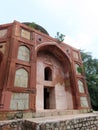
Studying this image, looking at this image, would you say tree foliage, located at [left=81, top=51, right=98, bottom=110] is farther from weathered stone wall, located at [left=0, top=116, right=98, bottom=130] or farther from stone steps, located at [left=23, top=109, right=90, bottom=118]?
weathered stone wall, located at [left=0, top=116, right=98, bottom=130]

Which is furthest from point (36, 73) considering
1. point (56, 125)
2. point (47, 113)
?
point (56, 125)

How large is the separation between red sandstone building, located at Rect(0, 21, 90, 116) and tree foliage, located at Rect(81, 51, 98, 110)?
2.50 meters

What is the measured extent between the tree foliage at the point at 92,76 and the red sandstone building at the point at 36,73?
2.50 meters

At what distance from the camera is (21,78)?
6.58 m

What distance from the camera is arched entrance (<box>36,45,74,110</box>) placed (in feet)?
28.5

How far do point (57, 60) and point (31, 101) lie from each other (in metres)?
4.56

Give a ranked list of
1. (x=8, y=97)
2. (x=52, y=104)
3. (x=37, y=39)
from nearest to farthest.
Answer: (x=8, y=97) → (x=37, y=39) → (x=52, y=104)

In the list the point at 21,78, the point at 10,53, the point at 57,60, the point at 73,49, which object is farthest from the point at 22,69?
the point at 73,49

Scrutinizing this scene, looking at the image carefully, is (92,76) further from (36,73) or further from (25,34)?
(25,34)

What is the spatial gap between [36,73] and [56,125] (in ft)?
12.4

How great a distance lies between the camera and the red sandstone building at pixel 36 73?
6.13 metres

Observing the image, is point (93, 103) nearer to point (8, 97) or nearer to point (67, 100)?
point (67, 100)

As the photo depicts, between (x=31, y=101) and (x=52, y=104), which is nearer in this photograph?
(x=31, y=101)

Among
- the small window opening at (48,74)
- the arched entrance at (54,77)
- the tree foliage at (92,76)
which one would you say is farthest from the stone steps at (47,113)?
the tree foliage at (92,76)
